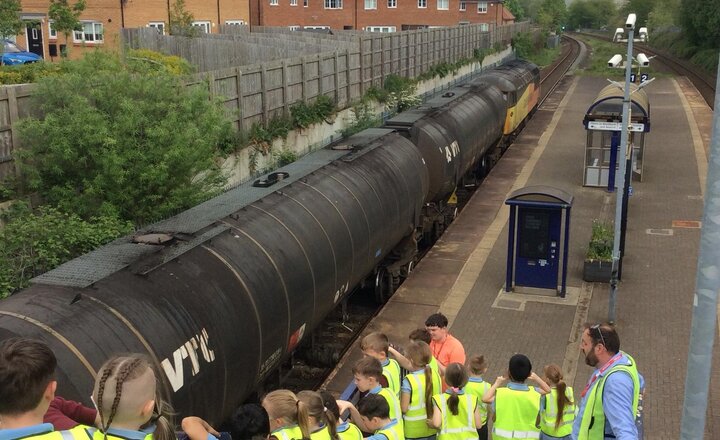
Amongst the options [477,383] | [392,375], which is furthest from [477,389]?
[392,375]

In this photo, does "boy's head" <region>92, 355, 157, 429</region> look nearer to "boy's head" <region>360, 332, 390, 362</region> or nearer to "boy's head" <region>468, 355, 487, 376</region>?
"boy's head" <region>360, 332, 390, 362</region>

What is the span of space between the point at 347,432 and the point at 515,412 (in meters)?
1.89

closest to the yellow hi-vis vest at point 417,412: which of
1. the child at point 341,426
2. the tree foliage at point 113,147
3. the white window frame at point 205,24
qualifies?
the child at point 341,426

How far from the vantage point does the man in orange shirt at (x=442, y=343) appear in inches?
332

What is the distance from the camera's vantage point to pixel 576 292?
1636 centimetres

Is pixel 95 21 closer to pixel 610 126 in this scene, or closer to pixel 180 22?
pixel 180 22

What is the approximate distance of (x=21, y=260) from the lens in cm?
990

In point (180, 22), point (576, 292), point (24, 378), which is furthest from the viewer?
point (180, 22)

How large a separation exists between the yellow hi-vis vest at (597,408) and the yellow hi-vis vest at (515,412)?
746mm

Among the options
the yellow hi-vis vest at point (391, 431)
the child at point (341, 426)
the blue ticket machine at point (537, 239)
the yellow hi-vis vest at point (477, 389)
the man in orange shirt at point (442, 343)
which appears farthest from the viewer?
the blue ticket machine at point (537, 239)

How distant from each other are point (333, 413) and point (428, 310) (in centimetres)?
962

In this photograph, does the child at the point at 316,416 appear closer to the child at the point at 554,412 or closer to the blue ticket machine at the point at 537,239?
the child at the point at 554,412

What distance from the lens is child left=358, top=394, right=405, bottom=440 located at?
6262mm

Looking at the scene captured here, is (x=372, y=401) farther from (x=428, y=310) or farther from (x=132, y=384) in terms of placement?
(x=428, y=310)
